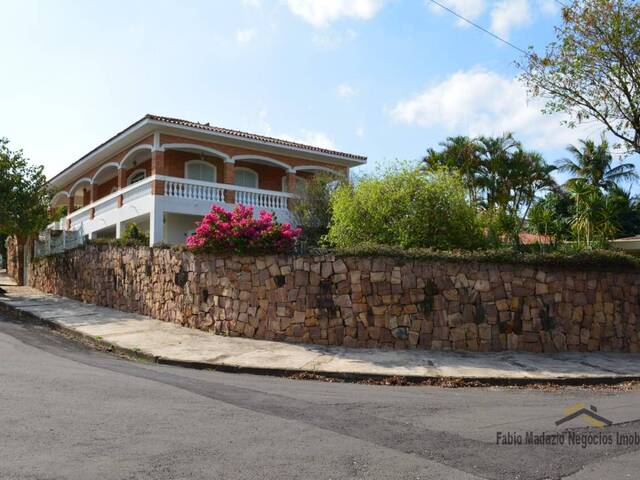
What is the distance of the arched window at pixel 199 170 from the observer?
75.9 ft

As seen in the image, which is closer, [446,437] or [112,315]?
[446,437]

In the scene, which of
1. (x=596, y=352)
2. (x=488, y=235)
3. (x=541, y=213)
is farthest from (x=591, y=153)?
(x=596, y=352)

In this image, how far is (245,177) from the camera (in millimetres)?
24734

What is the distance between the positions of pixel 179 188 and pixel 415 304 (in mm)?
11431

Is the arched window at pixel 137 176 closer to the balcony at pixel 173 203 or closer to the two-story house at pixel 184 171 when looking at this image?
the two-story house at pixel 184 171

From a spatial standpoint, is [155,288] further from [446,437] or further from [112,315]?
[446,437]

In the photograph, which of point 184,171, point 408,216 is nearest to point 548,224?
point 408,216

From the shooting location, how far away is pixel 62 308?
17.6 m

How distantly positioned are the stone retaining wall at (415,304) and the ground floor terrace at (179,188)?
718 cm

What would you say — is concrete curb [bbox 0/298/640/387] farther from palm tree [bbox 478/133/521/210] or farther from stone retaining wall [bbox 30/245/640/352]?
palm tree [bbox 478/133/521/210]

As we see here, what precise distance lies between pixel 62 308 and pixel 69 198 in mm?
14437

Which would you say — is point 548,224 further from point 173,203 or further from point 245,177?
point 173,203

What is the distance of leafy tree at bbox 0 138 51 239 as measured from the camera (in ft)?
66.7

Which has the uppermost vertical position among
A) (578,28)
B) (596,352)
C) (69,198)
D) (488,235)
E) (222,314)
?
(578,28)
